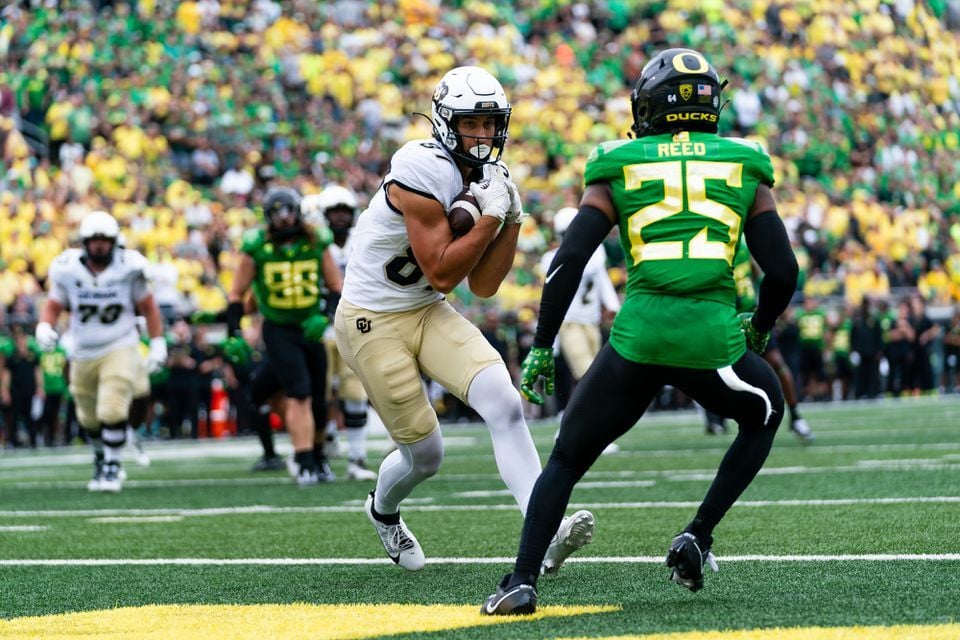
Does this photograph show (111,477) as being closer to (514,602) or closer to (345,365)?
(345,365)

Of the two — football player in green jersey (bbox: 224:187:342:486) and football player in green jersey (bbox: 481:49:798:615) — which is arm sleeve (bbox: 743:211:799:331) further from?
football player in green jersey (bbox: 224:187:342:486)

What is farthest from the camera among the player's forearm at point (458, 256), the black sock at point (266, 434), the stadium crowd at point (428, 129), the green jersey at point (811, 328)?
the green jersey at point (811, 328)

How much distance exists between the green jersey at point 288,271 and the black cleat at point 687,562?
6.37m

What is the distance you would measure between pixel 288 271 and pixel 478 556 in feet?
16.0

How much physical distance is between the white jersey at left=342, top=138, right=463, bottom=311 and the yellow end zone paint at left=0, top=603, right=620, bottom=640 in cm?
132

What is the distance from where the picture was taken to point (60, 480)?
12883 mm

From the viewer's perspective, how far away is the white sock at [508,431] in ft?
18.4

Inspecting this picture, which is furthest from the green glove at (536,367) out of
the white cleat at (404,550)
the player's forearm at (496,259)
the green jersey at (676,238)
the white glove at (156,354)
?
the white glove at (156,354)

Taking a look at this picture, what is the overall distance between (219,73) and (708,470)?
15.9 metres

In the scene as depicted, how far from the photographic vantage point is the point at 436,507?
8.84 metres

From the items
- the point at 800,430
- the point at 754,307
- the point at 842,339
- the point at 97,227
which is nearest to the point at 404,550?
the point at 97,227

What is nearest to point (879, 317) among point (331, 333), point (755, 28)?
point (755, 28)

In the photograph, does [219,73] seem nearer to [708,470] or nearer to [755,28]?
[755,28]

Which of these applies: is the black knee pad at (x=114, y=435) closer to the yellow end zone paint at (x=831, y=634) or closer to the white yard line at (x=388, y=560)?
the white yard line at (x=388, y=560)
